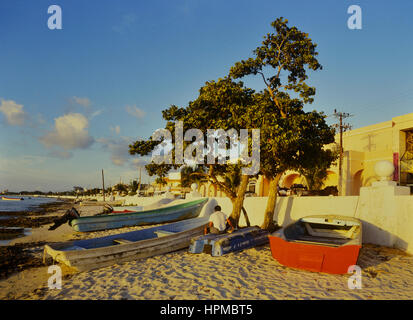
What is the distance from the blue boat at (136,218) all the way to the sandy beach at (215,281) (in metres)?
6.87

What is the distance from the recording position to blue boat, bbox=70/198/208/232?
15.7m

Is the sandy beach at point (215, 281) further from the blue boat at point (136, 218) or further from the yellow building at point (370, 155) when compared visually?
the yellow building at point (370, 155)

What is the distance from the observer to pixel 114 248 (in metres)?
→ 8.10

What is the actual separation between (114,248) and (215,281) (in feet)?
11.5

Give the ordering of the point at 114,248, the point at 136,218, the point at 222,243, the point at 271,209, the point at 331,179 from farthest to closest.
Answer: the point at 331,179, the point at 136,218, the point at 271,209, the point at 222,243, the point at 114,248

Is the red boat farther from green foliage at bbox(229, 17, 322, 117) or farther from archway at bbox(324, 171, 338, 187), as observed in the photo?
archway at bbox(324, 171, 338, 187)

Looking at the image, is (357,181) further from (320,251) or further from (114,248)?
(114,248)

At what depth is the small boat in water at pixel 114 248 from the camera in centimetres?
734

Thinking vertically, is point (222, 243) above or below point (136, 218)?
above

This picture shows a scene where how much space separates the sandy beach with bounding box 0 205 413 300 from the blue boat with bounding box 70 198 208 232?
687cm

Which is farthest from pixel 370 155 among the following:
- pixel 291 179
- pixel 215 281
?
pixel 215 281

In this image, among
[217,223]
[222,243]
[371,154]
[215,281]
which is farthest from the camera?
[371,154]

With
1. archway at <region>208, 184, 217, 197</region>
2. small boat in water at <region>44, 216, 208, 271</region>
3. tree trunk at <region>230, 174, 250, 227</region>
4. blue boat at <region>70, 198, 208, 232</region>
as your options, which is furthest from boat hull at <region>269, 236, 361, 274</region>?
archway at <region>208, 184, 217, 197</region>
